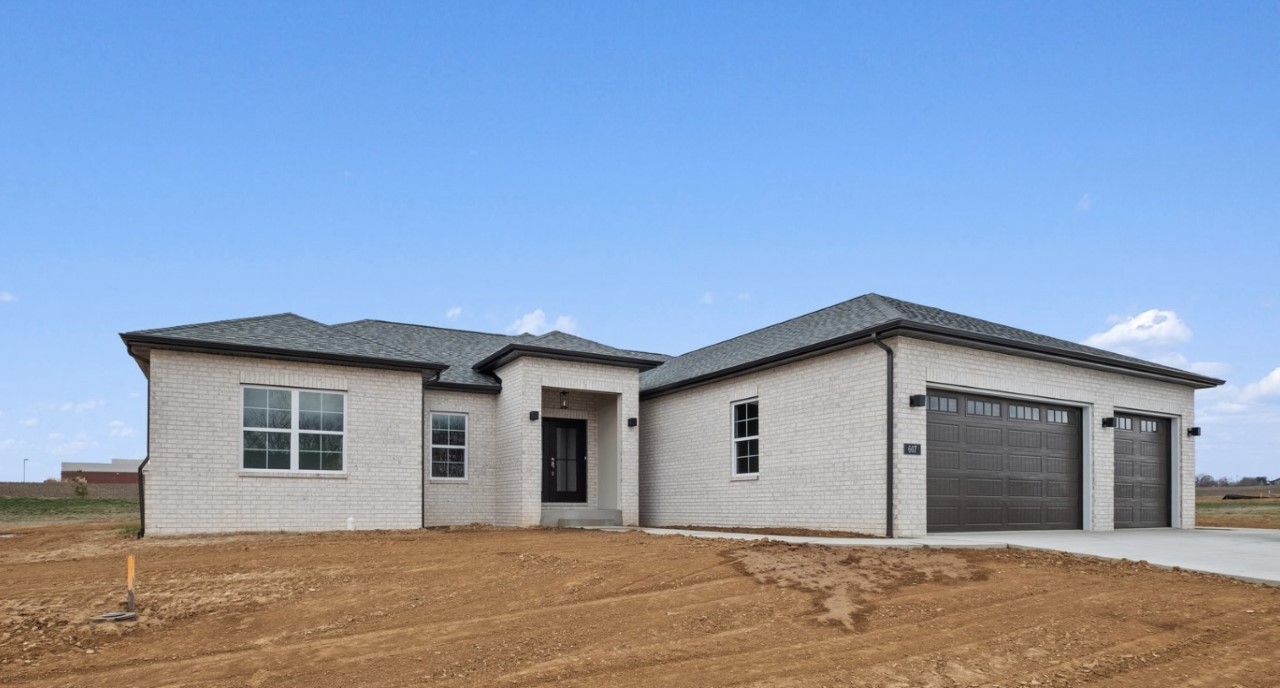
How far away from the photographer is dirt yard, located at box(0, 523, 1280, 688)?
20.1 feet

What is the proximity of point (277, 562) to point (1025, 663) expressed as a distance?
8.37 meters

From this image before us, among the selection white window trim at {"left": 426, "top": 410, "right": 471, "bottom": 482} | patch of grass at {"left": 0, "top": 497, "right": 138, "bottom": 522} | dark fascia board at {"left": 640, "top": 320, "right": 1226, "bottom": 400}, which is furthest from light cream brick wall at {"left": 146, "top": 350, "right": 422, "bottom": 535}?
patch of grass at {"left": 0, "top": 497, "right": 138, "bottom": 522}

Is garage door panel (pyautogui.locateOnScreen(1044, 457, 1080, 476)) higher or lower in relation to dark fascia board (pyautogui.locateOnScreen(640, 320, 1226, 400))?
lower

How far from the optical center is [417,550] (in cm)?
1165

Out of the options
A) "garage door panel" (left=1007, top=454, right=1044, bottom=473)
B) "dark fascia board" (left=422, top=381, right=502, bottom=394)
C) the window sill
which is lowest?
the window sill

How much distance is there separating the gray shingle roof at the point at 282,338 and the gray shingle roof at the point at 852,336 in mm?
6367

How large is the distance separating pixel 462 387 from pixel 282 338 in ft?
12.8

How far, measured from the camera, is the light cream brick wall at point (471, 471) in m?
17.9

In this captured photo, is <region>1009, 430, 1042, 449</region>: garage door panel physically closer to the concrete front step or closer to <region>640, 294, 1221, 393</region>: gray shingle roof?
<region>640, 294, 1221, 393</region>: gray shingle roof

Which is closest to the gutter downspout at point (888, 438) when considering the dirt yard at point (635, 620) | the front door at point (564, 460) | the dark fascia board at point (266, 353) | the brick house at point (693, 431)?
the brick house at point (693, 431)

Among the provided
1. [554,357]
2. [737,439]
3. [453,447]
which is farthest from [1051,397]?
[453,447]

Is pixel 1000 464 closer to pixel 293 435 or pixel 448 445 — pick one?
pixel 448 445

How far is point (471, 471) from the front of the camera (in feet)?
59.9

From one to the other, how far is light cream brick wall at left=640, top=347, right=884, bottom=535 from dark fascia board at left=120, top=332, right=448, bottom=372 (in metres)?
5.94
